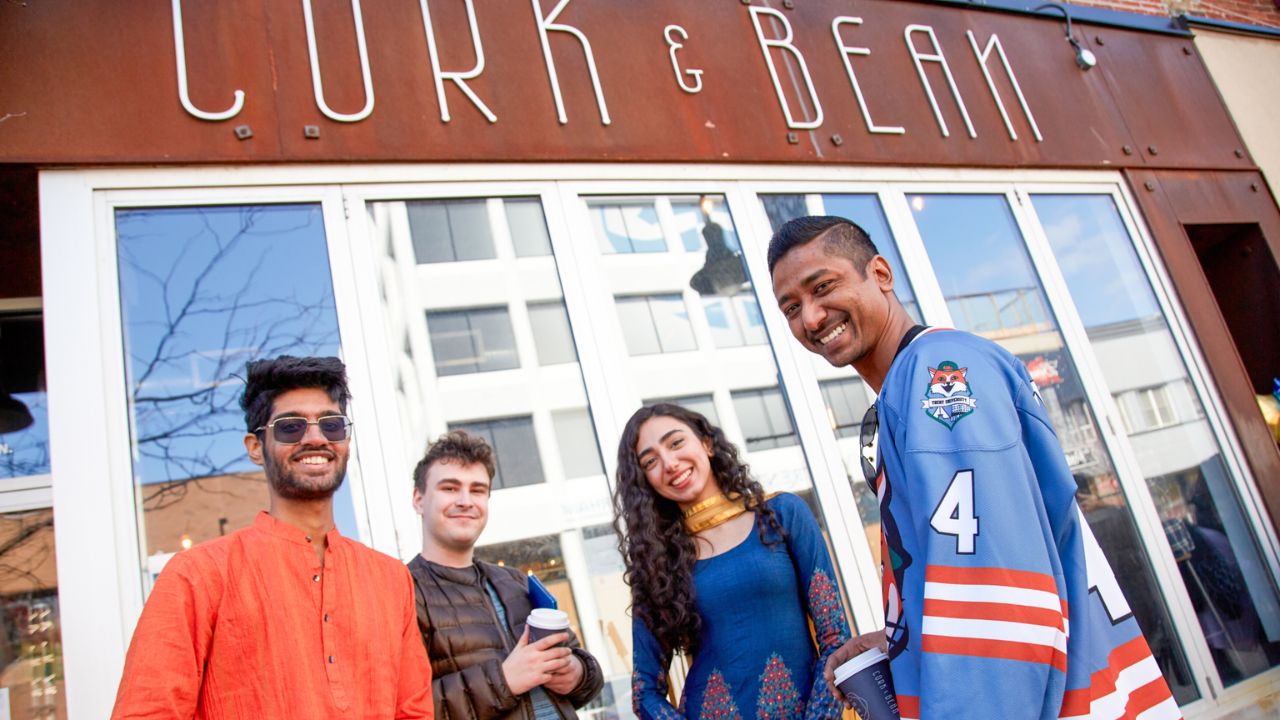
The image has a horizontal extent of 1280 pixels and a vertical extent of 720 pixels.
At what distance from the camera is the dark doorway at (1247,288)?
556 cm

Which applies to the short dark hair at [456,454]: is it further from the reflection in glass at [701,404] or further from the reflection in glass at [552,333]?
the reflection in glass at [701,404]

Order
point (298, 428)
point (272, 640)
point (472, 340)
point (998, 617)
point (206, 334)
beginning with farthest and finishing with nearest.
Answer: point (472, 340) → point (206, 334) → point (298, 428) → point (272, 640) → point (998, 617)

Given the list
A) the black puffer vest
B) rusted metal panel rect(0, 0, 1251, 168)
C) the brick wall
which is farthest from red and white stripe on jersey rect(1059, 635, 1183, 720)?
the brick wall

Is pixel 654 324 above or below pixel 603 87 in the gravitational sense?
below

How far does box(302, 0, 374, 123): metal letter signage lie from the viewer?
363 centimetres

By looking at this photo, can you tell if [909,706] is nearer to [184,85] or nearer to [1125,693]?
[1125,693]

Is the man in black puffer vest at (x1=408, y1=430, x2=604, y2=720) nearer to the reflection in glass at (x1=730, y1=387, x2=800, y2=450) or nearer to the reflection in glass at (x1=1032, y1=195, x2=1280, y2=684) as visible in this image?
the reflection in glass at (x1=730, y1=387, x2=800, y2=450)

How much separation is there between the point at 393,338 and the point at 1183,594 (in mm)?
4520

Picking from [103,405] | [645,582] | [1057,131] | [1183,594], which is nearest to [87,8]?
[103,405]

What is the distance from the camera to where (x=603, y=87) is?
425cm

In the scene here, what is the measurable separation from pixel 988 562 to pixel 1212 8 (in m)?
7.23

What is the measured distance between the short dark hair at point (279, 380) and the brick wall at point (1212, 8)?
20.0 feet

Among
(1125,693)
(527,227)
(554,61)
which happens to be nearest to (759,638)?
(1125,693)

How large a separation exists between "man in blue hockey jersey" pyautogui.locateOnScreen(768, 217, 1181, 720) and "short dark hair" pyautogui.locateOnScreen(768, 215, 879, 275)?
29cm
